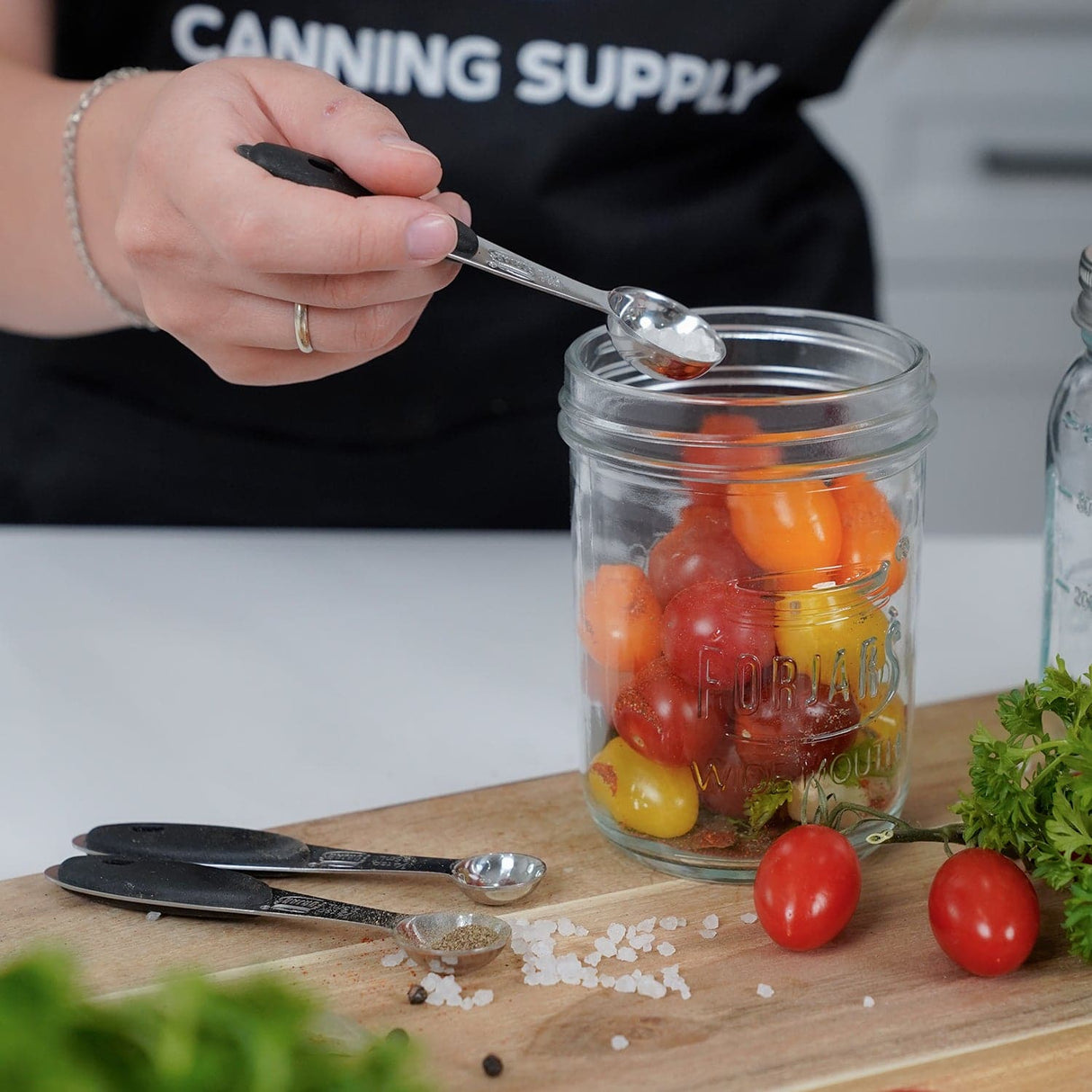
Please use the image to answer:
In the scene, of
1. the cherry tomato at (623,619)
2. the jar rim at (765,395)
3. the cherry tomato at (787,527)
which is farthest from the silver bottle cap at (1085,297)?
the cherry tomato at (623,619)

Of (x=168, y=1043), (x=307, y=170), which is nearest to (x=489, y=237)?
(x=307, y=170)

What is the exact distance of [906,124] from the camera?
2584mm

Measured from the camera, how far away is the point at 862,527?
86 centimetres

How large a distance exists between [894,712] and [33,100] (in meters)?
0.79

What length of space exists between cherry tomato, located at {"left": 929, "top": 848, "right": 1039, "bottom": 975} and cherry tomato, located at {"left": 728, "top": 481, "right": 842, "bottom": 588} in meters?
0.19

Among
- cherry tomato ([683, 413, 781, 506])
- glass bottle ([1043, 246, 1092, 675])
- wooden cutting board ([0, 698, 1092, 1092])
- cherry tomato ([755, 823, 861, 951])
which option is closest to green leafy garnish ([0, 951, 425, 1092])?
wooden cutting board ([0, 698, 1092, 1092])

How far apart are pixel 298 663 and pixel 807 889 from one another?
535 mm

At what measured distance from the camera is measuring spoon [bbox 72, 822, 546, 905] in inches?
34.4

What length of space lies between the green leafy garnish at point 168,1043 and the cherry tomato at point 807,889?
0.30 meters

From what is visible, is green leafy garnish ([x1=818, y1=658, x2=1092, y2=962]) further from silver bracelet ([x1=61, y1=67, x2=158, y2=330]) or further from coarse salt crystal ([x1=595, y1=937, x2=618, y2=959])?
silver bracelet ([x1=61, y1=67, x2=158, y2=330])

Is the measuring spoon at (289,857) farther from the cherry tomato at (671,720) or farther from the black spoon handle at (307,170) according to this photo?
the black spoon handle at (307,170)

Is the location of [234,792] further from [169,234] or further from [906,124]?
[906,124]

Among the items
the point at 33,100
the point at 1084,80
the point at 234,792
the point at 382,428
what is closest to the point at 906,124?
the point at 1084,80

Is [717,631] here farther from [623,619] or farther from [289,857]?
[289,857]
